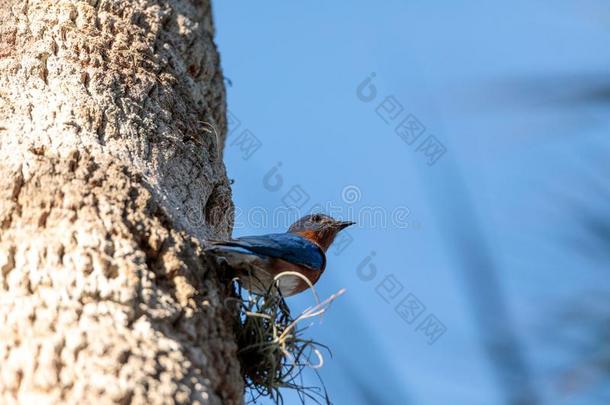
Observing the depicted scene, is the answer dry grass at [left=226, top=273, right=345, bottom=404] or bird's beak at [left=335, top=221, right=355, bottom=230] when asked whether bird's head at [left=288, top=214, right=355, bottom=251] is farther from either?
dry grass at [left=226, top=273, right=345, bottom=404]

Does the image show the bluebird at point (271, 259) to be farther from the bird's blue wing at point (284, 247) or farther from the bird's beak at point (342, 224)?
the bird's beak at point (342, 224)

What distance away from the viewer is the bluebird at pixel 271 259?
10.3ft


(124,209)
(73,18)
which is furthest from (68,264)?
(73,18)

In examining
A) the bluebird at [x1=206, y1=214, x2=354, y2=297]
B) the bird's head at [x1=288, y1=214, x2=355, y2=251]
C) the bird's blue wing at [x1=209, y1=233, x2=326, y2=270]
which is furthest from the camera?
the bird's head at [x1=288, y1=214, x2=355, y2=251]

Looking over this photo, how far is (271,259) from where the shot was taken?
3.49m

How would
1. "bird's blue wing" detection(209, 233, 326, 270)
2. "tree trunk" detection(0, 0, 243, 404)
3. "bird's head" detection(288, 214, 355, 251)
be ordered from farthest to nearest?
"bird's head" detection(288, 214, 355, 251)
"bird's blue wing" detection(209, 233, 326, 270)
"tree trunk" detection(0, 0, 243, 404)

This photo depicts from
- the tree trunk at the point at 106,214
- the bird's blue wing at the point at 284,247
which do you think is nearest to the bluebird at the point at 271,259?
the bird's blue wing at the point at 284,247

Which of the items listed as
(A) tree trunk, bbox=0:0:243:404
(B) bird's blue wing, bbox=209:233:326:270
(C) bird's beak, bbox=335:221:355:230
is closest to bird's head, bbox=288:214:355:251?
(C) bird's beak, bbox=335:221:355:230

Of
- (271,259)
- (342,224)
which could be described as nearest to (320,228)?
(342,224)

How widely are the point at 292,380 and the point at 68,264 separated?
0.99 meters

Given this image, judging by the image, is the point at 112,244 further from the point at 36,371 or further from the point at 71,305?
the point at 36,371

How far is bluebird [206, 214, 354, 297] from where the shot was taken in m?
3.14

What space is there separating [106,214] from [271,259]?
40.3 inches

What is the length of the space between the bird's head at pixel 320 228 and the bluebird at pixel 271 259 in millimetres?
25
